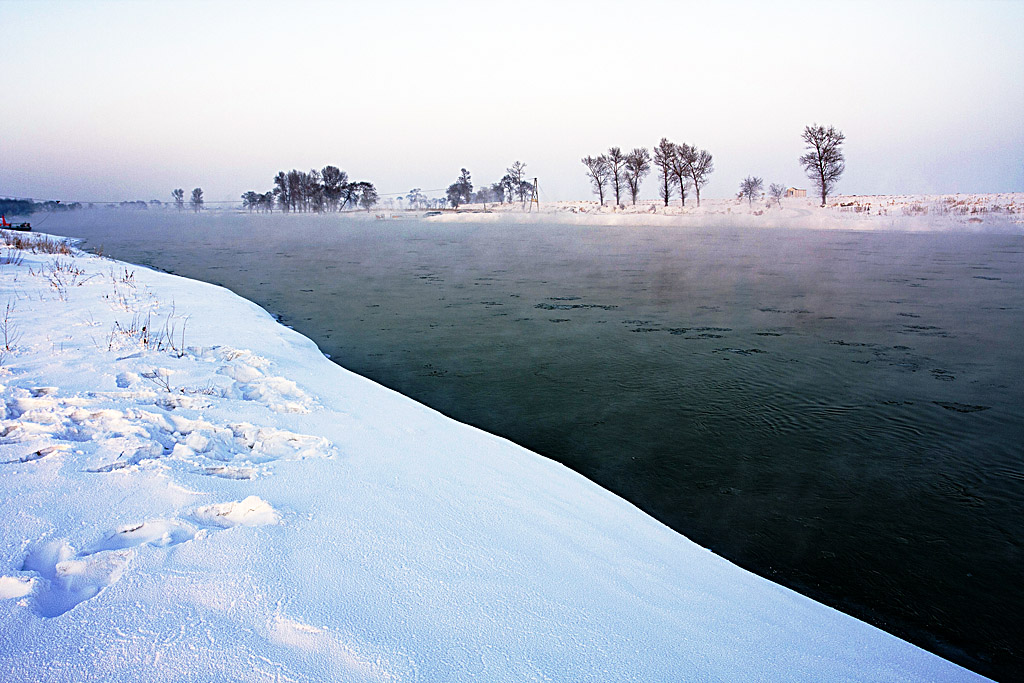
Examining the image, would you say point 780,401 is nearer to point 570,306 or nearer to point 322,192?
point 570,306

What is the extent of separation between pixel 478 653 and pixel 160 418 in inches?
129

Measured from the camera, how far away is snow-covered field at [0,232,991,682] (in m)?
1.85

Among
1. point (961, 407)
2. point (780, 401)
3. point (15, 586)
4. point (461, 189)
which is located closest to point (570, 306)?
point (780, 401)

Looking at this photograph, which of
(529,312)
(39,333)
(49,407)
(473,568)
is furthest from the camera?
(529,312)

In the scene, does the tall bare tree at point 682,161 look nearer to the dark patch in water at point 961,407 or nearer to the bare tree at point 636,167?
the bare tree at point 636,167

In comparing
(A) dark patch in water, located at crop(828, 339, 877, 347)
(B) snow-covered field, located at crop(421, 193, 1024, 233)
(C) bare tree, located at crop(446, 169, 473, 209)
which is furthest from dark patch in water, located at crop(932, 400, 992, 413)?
(C) bare tree, located at crop(446, 169, 473, 209)

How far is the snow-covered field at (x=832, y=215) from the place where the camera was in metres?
41.1

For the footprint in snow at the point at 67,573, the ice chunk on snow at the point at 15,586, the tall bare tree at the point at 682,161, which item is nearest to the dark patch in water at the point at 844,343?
the footprint in snow at the point at 67,573

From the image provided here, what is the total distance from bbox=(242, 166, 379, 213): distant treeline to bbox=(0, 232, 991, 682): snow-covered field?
4857 inches

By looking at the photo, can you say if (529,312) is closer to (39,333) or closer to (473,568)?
(39,333)

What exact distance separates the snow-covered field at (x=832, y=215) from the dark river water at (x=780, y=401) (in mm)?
29098

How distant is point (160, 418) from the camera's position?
4.04 meters

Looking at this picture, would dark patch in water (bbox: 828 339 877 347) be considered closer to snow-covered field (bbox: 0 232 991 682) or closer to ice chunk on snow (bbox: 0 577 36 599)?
snow-covered field (bbox: 0 232 991 682)

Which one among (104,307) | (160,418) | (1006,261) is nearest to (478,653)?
(160,418)
